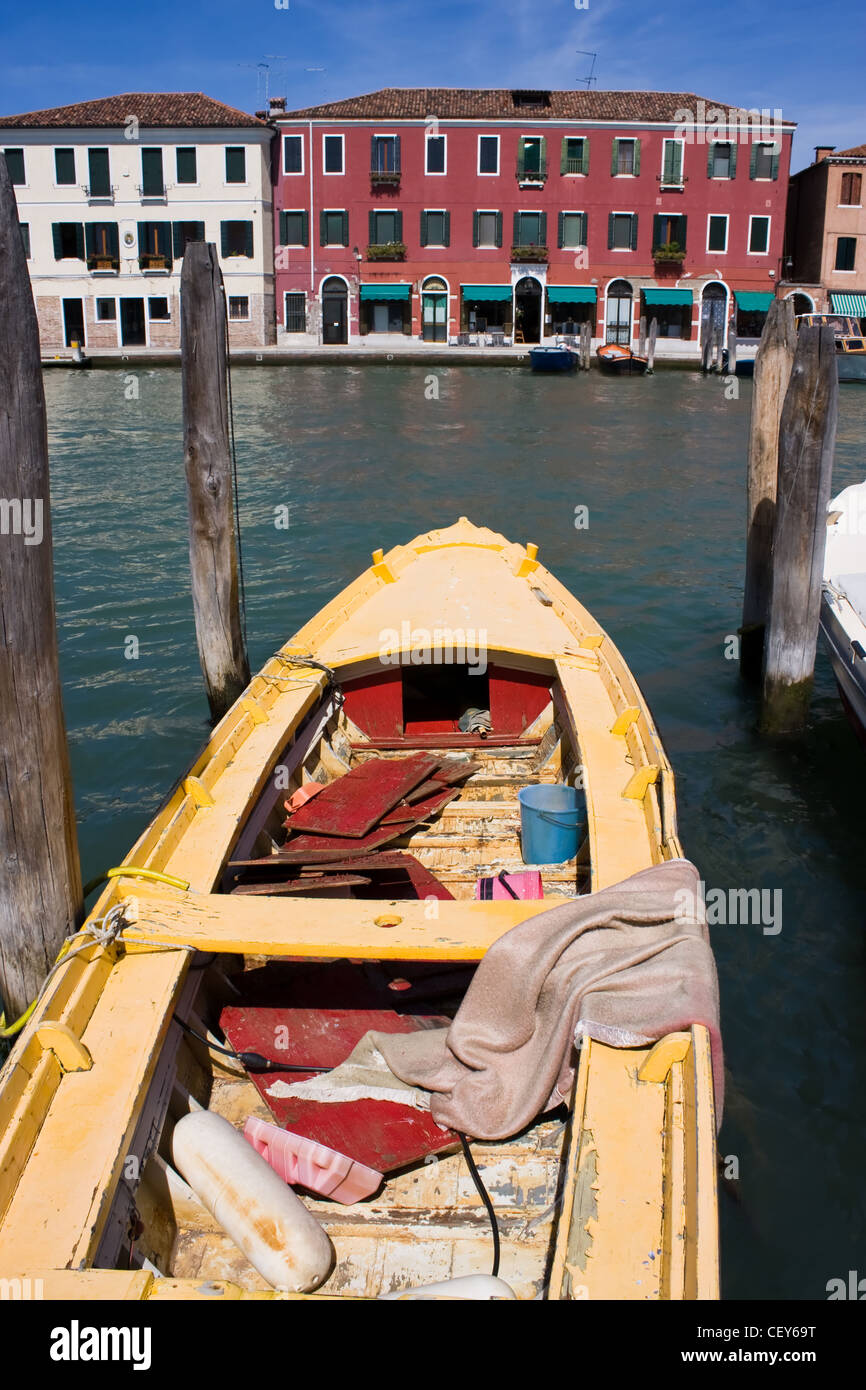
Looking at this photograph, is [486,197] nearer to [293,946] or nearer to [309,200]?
[309,200]

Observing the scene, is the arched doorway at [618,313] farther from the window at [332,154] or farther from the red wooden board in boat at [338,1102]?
the red wooden board in boat at [338,1102]

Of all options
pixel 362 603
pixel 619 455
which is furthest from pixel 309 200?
pixel 362 603

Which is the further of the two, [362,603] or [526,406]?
[526,406]

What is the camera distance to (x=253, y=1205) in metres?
3.14

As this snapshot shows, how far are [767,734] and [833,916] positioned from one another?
2.19 m

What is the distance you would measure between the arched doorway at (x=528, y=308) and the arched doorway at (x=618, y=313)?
2.54 metres

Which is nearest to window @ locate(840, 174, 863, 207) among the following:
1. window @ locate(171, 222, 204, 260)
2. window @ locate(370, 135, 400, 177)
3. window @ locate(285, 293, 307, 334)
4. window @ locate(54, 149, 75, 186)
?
window @ locate(370, 135, 400, 177)

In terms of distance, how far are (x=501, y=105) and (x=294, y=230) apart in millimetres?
8489

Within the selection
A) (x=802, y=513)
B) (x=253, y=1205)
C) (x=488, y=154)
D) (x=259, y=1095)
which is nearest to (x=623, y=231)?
(x=488, y=154)

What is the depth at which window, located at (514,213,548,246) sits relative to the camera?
39469mm

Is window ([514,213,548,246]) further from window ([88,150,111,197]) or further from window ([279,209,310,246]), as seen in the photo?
window ([88,150,111,197])

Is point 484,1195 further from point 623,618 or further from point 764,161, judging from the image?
point 764,161

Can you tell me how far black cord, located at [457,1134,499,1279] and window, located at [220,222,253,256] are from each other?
39.5 metres

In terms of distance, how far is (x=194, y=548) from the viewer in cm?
698
